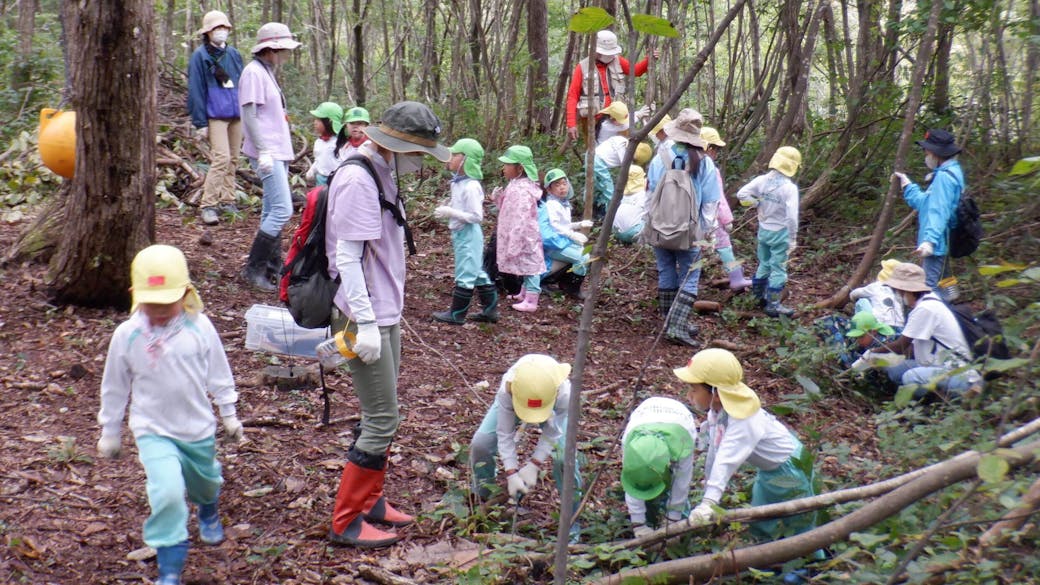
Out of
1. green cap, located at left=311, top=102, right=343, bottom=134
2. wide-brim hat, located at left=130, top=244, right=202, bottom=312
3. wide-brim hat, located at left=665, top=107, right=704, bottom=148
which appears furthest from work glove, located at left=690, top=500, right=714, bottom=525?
green cap, located at left=311, top=102, right=343, bottom=134

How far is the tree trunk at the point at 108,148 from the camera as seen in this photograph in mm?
5867

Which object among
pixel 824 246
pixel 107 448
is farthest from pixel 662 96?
pixel 107 448

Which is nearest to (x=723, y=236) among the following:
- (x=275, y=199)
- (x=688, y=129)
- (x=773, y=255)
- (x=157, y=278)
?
(x=773, y=255)

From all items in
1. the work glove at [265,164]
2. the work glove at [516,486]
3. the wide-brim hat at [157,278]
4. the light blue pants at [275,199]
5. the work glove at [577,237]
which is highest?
the work glove at [265,164]

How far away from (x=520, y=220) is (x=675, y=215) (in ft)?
4.44

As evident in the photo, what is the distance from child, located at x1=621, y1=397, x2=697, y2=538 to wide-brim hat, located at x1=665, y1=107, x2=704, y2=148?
12.2ft

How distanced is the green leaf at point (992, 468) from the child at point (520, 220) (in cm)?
554

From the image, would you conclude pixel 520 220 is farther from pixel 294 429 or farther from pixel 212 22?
pixel 212 22

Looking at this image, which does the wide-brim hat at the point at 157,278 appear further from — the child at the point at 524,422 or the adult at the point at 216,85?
the adult at the point at 216,85

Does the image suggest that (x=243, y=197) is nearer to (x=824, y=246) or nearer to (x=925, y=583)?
(x=824, y=246)

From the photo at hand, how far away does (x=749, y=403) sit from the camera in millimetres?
4230

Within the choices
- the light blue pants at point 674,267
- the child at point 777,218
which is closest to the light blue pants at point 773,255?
the child at point 777,218

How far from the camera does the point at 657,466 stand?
13.3 ft

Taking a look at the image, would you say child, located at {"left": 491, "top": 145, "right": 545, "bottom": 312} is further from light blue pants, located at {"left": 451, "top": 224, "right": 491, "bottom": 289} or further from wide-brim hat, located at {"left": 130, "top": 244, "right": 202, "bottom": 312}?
wide-brim hat, located at {"left": 130, "top": 244, "right": 202, "bottom": 312}
